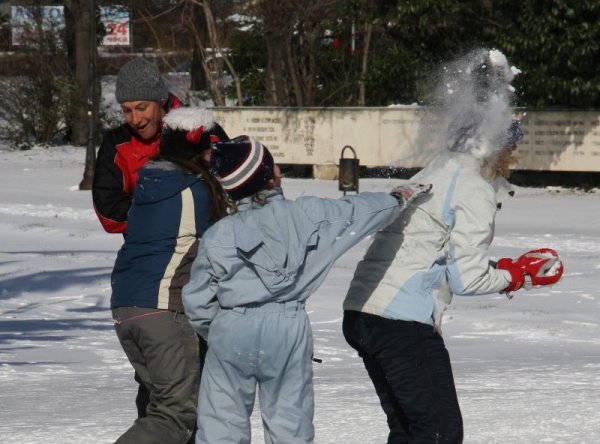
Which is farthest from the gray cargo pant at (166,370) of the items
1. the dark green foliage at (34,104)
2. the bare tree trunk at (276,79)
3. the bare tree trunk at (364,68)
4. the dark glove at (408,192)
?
the dark green foliage at (34,104)

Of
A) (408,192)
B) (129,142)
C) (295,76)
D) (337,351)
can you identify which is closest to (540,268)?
(408,192)

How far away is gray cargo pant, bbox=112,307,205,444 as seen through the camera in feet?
15.4

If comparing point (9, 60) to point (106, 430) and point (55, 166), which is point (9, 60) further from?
point (106, 430)

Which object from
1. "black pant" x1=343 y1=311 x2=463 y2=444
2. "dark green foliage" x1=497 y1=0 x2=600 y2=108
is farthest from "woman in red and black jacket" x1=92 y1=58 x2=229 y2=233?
"dark green foliage" x1=497 y1=0 x2=600 y2=108

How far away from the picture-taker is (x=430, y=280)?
4.55 metres

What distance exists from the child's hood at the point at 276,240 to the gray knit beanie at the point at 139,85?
0.86 metres

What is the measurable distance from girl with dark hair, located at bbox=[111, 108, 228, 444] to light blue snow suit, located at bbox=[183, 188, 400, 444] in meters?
0.35

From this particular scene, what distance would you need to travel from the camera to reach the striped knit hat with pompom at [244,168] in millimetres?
4285

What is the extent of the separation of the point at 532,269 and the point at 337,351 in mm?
4571

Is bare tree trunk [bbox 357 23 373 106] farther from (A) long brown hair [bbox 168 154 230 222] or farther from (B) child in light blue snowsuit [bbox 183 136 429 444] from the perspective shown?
(B) child in light blue snowsuit [bbox 183 136 429 444]

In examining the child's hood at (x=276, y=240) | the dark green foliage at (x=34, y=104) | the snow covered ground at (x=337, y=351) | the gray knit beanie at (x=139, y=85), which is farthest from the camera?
the dark green foliage at (x=34, y=104)

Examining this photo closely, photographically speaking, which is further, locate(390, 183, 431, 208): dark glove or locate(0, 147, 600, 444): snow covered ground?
locate(0, 147, 600, 444): snow covered ground

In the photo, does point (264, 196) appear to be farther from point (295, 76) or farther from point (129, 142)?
point (295, 76)

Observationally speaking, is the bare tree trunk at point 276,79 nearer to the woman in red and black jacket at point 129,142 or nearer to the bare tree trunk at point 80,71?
the bare tree trunk at point 80,71
